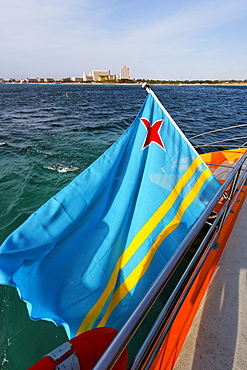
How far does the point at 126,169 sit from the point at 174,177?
0.67 meters

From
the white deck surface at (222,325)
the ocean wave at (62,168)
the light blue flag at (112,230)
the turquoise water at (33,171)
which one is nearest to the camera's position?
the white deck surface at (222,325)

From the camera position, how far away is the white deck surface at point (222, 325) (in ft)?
5.53

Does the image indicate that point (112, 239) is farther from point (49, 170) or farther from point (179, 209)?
point (49, 170)

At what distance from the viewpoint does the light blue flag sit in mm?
1991

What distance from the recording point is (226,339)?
5.98 ft

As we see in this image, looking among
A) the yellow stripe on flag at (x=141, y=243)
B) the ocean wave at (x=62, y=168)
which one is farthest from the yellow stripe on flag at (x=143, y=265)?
the ocean wave at (x=62, y=168)

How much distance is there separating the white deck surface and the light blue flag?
A: 61 cm

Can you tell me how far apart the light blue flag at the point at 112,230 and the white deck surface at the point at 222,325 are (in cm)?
61

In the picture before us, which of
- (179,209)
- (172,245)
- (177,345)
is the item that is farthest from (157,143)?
(177,345)

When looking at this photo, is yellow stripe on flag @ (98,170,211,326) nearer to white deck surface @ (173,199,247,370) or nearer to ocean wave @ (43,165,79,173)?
white deck surface @ (173,199,247,370)

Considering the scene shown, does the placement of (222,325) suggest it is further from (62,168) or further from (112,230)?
(62,168)

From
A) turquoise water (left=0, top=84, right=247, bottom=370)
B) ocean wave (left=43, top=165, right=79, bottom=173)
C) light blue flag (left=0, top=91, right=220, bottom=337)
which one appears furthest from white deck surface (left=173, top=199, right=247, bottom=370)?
ocean wave (left=43, top=165, right=79, bottom=173)

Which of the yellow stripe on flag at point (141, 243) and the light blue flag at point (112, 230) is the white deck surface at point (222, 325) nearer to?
the light blue flag at point (112, 230)

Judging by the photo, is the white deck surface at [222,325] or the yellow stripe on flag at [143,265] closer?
the white deck surface at [222,325]
